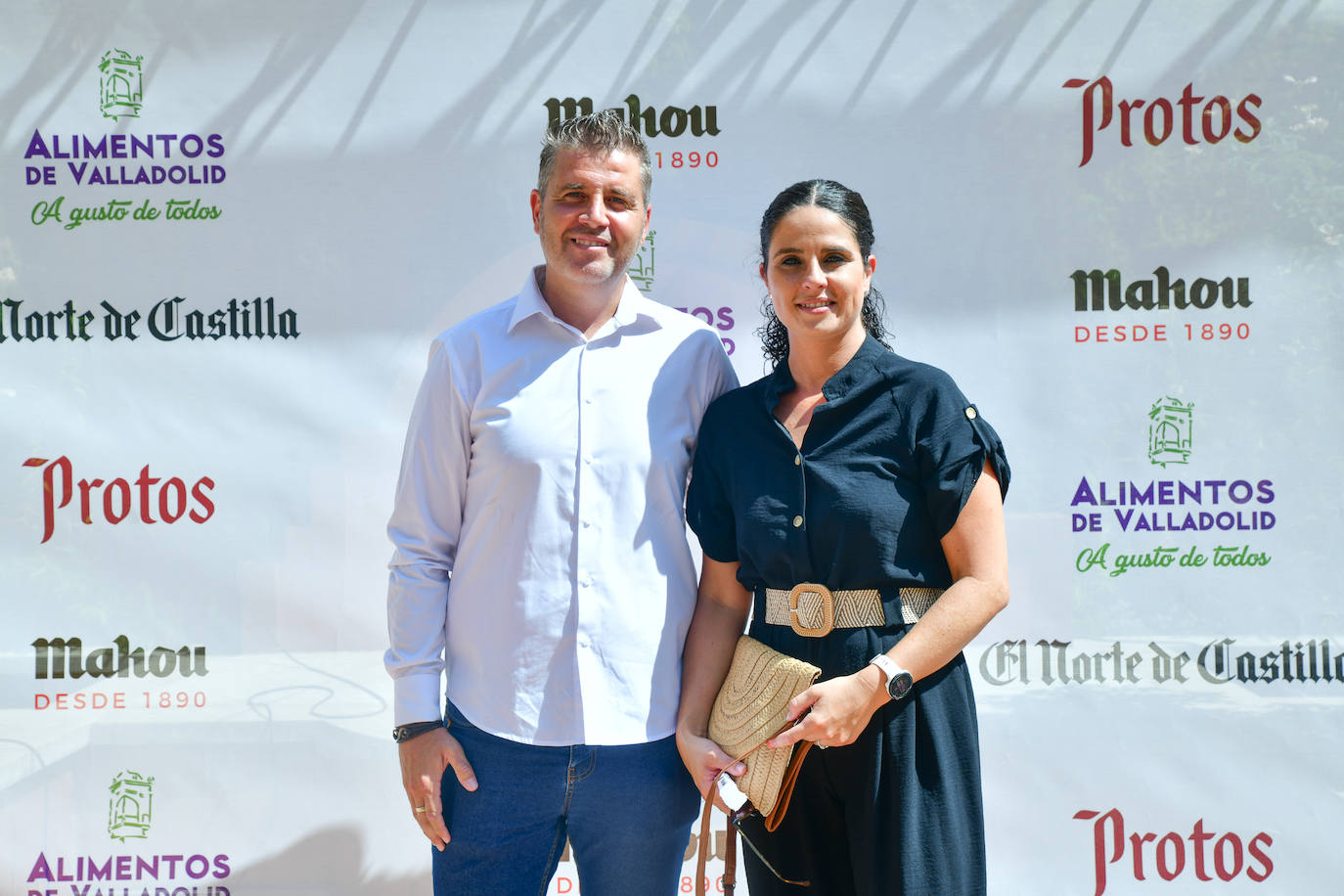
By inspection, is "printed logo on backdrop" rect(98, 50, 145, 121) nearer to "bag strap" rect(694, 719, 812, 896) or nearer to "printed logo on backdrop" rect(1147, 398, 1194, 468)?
"bag strap" rect(694, 719, 812, 896)

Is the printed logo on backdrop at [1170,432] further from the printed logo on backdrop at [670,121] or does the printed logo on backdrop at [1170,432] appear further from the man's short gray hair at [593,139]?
the man's short gray hair at [593,139]

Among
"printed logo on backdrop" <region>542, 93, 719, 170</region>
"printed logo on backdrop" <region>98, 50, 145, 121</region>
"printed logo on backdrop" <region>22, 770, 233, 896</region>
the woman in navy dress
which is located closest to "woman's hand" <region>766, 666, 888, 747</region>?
the woman in navy dress

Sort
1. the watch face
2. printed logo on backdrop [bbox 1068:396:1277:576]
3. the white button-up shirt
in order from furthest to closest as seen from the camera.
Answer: printed logo on backdrop [bbox 1068:396:1277:576] → the white button-up shirt → the watch face

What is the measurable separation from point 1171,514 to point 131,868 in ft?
9.01

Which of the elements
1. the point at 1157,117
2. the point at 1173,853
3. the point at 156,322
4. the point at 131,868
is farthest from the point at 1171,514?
the point at 131,868

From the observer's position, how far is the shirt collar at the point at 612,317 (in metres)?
1.88

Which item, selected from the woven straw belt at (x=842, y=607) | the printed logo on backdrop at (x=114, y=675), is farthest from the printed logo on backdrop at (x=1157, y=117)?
the printed logo on backdrop at (x=114, y=675)

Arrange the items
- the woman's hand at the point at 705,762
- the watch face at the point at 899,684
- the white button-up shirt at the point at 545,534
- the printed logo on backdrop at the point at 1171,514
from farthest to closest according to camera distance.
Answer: the printed logo on backdrop at the point at 1171,514, the white button-up shirt at the point at 545,534, the woman's hand at the point at 705,762, the watch face at the point at 899,684

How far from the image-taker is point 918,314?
2604mm

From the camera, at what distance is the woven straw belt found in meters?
1.64

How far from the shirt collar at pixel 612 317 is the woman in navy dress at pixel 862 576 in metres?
0.28

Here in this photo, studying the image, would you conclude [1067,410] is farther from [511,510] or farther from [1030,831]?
[511,510]

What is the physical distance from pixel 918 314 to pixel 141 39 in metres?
2.07

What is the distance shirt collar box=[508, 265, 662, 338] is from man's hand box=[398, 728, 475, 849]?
0.73m
